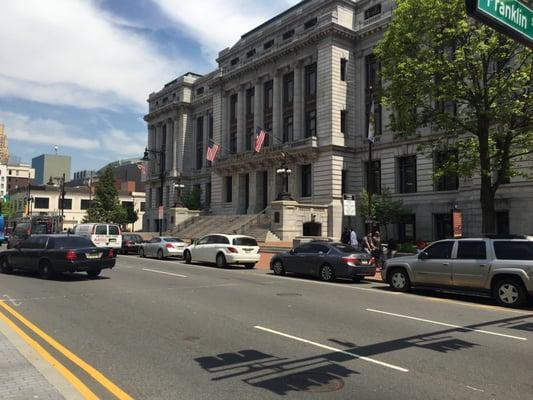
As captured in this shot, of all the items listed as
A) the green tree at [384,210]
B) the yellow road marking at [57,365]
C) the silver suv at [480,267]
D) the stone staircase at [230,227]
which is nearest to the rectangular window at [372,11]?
the green tree at [384,210]

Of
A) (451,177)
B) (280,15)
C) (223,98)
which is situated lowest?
(451,177)

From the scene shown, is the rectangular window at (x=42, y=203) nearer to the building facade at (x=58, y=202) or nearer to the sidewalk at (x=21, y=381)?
the building facade at (x=58, y=202)

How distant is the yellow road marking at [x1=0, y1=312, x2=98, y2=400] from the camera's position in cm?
545

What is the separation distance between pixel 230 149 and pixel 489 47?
46.7 metres

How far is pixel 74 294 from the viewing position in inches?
531

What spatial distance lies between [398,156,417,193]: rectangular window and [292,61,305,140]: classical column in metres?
11.4

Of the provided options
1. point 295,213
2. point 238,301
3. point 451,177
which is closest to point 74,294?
point 238,301

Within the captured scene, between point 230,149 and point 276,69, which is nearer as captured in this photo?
point 276,69

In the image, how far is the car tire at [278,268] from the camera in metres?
20.2

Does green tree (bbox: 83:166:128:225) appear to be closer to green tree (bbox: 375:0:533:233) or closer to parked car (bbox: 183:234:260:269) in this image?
parked car (bbox: 183:234:260:269)

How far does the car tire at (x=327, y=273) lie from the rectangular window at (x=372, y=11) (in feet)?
120

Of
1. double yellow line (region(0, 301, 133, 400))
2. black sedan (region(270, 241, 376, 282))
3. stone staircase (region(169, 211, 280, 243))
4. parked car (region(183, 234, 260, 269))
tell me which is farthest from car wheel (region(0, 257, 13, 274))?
stone staircase (region(169, 211, 280, 243))

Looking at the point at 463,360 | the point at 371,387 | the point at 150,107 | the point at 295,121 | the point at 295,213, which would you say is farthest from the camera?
the point at 150,107

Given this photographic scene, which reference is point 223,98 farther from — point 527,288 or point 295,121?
point 527,288
